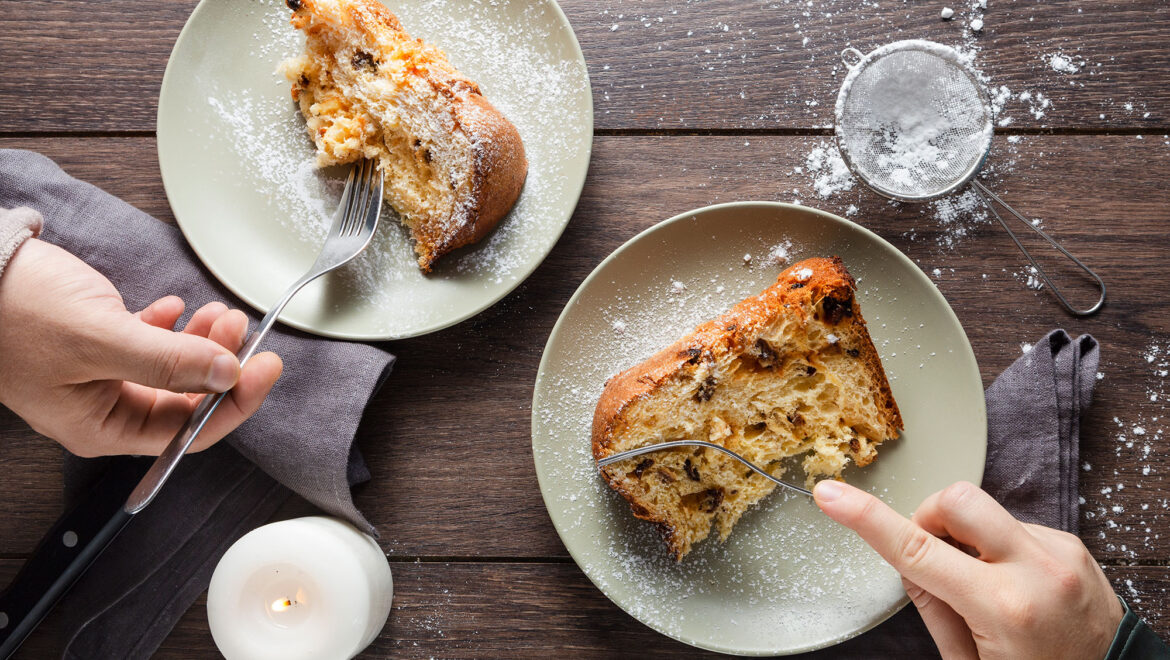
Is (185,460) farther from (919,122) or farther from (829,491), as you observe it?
(919,122)

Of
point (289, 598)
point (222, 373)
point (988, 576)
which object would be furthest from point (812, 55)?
point (289, 598)

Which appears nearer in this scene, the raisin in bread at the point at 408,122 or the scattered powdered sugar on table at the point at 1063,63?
the raisin in bread at the point at 408,122

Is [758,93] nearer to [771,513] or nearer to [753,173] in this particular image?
[753,173]

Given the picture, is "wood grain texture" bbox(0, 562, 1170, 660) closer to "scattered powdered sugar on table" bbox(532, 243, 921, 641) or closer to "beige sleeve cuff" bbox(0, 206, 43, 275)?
"scattered powdered sugar on table" bbox(532, 243, 921, 641)

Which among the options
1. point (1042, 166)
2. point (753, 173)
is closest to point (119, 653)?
point (753, 173)

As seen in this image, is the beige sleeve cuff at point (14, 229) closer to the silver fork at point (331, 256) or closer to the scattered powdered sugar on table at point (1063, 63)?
the silver fork at point (331, 256)

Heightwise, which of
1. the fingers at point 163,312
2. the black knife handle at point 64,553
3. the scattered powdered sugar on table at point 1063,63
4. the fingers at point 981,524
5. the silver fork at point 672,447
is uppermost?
the scattered powdered sugar on table at point 1063,63

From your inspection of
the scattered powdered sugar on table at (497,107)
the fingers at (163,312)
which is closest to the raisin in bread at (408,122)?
the scattered powdered sugar on table at (497,107)
